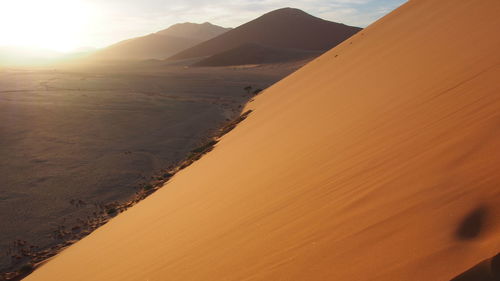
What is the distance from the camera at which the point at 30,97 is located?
81.7ft

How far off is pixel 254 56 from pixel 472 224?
6284 centimetres

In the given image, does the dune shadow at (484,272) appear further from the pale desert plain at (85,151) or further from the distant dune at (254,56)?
the distant dune at (254,56)

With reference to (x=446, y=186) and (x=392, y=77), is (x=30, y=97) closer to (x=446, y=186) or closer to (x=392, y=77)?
(x=392, y=77)

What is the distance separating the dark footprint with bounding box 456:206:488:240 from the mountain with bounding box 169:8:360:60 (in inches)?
3210

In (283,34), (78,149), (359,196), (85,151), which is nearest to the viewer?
(359,196)

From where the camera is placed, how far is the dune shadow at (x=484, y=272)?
1434 millimetres

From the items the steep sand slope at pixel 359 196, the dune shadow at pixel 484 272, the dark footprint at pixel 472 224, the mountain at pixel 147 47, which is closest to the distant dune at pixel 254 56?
the steep sand slope at pixel 359 196

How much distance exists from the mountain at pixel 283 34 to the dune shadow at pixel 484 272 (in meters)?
81.9

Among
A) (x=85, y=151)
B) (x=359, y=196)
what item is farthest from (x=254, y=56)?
(x=359, y=196)

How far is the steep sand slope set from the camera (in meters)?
1.92

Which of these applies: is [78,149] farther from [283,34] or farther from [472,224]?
[283,34]

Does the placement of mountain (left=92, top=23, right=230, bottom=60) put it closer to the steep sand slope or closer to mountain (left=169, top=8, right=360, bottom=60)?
mountain (left=169, top=8, right=360, bottom=60)

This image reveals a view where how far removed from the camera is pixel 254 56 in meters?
63.4

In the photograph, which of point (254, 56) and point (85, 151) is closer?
point (85, 151)
